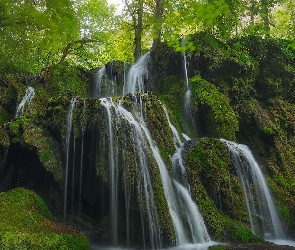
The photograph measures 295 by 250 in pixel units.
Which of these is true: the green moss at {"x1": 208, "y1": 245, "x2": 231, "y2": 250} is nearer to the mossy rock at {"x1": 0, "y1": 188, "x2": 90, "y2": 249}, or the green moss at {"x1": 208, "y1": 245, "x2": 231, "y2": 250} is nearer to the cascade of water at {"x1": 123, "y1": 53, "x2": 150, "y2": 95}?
the mossy rock at {"x1": 0, "y1": 188, "x2": 90, "y2": 249}

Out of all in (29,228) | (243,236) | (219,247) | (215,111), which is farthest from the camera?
(215,111)

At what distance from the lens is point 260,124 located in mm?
15719

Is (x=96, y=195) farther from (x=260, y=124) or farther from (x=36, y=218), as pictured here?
(x=260, y=124)

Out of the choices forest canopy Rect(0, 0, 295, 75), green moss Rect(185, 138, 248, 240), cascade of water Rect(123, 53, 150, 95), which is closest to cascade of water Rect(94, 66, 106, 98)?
cascade of water Rect(123, 53, 150, 95)

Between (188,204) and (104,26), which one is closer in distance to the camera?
(188,204)

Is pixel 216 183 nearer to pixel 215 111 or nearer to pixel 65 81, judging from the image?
pixel 215 111

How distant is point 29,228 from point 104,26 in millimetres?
20436

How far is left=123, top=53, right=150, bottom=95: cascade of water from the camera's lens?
17.0 m

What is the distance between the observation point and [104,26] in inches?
988

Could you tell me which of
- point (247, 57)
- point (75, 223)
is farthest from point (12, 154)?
point (247, 57)

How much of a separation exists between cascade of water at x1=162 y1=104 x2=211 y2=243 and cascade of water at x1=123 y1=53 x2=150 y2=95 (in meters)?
6.08

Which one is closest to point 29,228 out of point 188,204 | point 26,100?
point 188,204

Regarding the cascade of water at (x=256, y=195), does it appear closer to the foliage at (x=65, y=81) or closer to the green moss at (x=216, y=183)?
the green moss at (x=216, y=183)

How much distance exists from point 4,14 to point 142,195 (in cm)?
718
